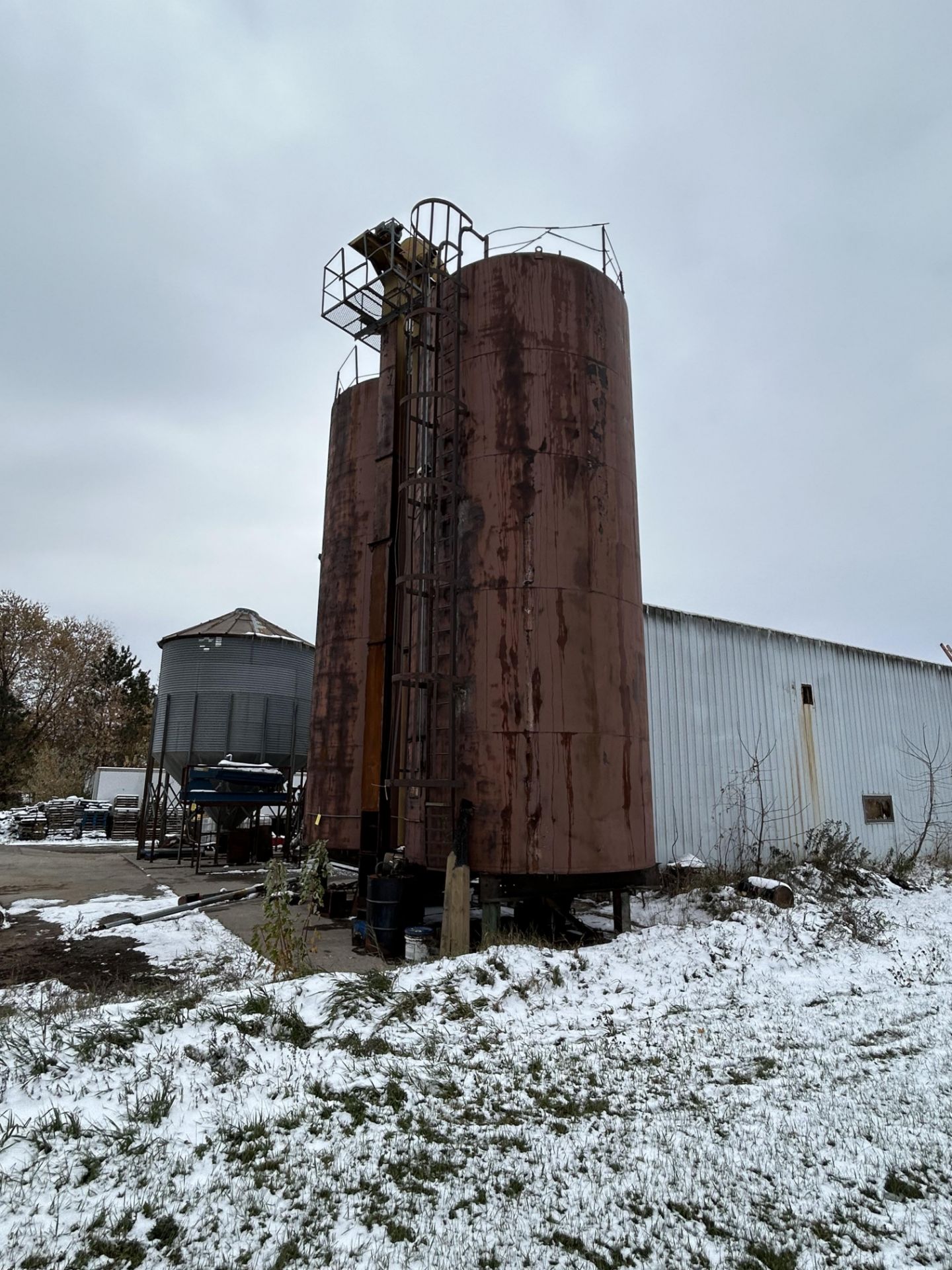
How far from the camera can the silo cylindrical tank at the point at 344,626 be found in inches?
564

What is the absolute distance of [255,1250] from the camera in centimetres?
343

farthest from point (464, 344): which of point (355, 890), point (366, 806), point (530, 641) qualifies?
point (355, 890)

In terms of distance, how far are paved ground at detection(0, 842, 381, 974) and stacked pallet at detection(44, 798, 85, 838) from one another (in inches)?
320

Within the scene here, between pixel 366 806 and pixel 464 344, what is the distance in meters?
7.92

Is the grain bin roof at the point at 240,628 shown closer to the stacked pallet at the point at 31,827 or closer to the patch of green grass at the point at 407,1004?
the stacked pallet at the point at 31,827

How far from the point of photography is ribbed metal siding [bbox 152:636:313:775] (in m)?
24.3

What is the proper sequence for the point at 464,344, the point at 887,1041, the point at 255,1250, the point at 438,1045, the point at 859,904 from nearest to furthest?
the point at 255,1250
the point at 438,1045
the point at 887,1041
the point at 464,344
the point at 859,904

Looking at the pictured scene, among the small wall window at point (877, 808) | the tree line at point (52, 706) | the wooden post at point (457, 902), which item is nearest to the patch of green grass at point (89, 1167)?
the wooden post at point (457, 902)

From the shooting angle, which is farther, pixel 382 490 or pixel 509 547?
pixel 382 490

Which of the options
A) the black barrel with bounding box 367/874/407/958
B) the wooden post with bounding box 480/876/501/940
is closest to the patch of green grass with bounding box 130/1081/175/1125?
the wooden post with bounding box 480/876/501/940

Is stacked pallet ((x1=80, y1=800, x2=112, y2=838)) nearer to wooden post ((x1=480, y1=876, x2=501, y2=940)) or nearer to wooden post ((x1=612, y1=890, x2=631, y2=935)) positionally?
wooden post ((x1=612, y1=890, x2=631, y2=935))

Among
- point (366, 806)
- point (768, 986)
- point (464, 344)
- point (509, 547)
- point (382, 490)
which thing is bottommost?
point (768, 986)

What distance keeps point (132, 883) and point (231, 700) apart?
8.18m

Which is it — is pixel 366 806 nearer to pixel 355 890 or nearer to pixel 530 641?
pixel 355 890
